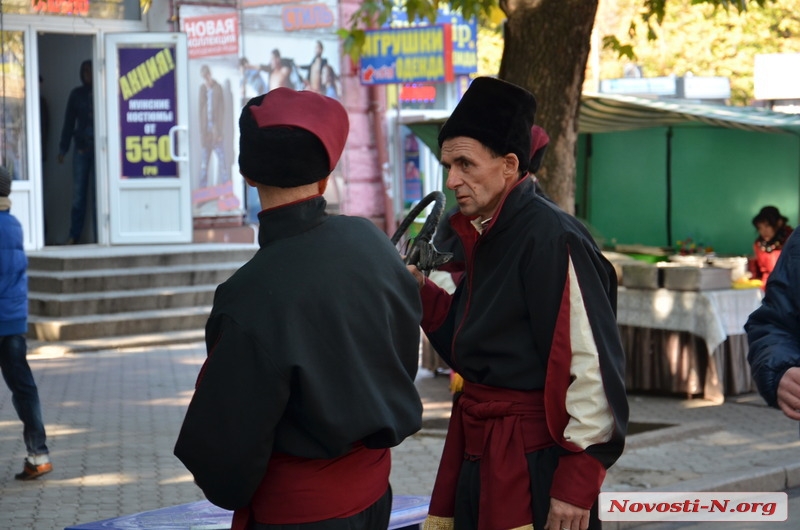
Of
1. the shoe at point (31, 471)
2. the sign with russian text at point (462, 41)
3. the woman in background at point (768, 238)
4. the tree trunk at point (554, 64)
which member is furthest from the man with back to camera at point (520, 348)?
the sign with russian text at point (462, 41)

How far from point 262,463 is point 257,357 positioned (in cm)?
24

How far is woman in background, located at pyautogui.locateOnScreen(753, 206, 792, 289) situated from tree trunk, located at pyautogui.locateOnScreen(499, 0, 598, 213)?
3856 mm

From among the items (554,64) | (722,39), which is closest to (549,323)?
(554,64)

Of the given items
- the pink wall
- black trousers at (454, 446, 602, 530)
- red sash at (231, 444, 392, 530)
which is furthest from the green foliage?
red sash at (231, 444, 392, 530)

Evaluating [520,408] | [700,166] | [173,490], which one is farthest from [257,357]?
[700,166]

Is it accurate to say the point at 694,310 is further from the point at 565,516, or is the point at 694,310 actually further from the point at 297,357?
the point at 297,357

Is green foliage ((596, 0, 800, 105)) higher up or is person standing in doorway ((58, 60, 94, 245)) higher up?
green foliage ((596, 0, 800, 105))

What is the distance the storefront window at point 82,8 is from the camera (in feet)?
48.0

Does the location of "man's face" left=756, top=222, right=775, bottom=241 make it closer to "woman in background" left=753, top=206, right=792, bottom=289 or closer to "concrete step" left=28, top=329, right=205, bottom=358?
"woman in background" left=753, top=206, right=792, bottom=289

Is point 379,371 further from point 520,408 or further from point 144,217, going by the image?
point 144,217

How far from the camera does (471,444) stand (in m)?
3.38

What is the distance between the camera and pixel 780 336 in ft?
10.3

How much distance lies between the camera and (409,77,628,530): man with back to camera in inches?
123

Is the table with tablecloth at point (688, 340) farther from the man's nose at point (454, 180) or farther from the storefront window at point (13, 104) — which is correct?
the storefront window at point (13, 104)
